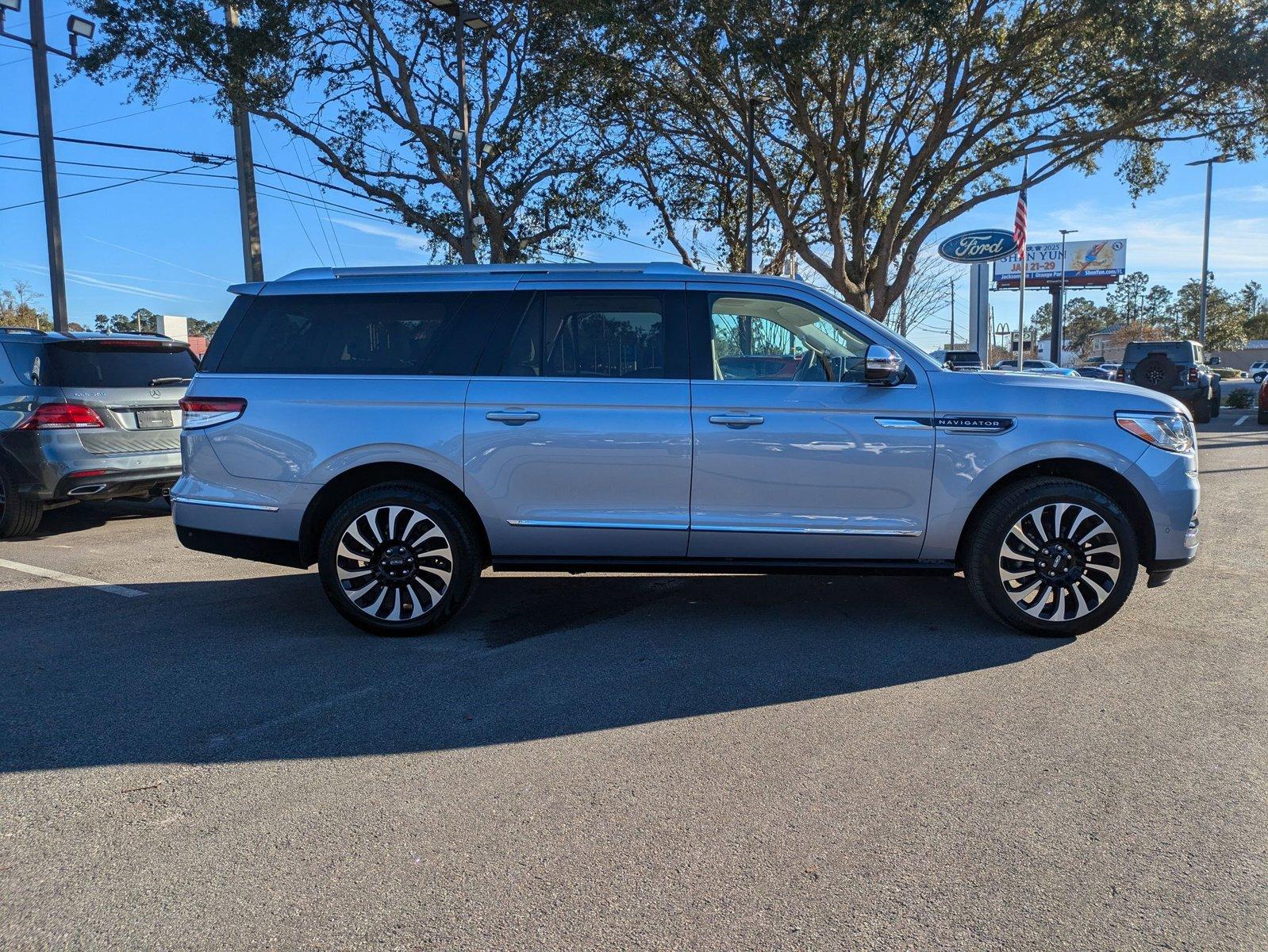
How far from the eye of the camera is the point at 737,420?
197 inches

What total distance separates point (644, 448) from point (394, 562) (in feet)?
4.88

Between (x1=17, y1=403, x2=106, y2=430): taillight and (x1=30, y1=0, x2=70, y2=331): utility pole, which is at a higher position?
(x1=30, y1=0, x2=70, y2=331): utility pole

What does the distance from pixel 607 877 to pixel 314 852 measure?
929 mm

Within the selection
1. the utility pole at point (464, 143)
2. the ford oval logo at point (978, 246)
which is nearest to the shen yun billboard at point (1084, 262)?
the ford oval logo at point (978, 246)

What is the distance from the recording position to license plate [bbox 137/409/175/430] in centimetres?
851

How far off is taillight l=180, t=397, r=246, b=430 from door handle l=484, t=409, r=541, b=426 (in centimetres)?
141

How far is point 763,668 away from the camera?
4.66m

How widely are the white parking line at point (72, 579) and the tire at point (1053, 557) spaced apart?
5.27m

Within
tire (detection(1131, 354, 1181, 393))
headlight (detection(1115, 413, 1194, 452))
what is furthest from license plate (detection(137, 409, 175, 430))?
tire (detection(1131, 354, 1181, 393))

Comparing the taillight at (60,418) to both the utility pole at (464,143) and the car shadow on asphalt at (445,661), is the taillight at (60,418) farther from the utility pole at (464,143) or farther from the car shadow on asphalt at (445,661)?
the utility pole at (464,143)

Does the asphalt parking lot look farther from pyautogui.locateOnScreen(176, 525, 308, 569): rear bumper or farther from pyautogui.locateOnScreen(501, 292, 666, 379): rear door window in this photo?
pyautogui.locateOnScreen(501, 292, 666, 379): rear door window

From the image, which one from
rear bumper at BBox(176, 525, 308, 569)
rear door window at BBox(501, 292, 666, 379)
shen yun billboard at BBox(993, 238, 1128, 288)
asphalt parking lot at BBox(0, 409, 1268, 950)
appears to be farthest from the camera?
shen yun billboard at BBox(993, 238, 1128, 288)

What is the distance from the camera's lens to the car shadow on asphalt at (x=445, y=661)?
3928 mm

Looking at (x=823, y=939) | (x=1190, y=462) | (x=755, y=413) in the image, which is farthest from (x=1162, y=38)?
(x=823, y=939)
